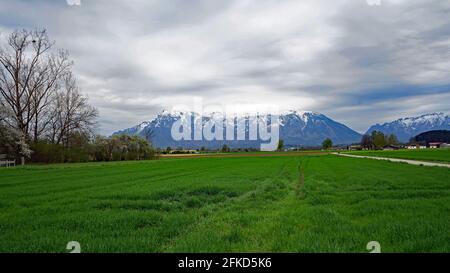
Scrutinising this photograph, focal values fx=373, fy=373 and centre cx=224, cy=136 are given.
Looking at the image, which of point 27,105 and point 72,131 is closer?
point 27,105

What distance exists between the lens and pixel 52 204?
15008 millimetres

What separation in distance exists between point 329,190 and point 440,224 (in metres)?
9.98

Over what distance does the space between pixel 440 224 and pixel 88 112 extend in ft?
247

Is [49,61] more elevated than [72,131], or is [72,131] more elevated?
[49,61]

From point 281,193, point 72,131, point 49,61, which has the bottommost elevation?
point 281,193

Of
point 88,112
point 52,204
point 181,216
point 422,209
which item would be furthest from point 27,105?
point 422,209

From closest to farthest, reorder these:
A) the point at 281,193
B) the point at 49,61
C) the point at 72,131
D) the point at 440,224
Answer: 1. the point at 440,224
2. the point at 281,193
3. the point at 49,61
4. the point at 72,131

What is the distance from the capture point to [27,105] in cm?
6431
